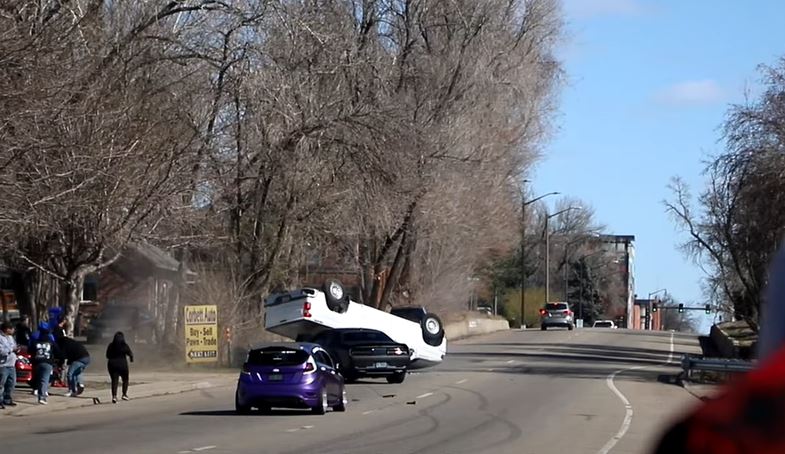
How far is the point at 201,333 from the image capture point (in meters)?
35.9

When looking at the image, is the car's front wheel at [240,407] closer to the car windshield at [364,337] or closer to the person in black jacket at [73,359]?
the person in black jacket at [73,359]

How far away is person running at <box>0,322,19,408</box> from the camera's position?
23.8 m

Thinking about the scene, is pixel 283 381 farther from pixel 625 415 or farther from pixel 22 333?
pixel 22 333

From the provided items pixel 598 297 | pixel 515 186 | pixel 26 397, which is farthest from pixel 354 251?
pixel 598 297

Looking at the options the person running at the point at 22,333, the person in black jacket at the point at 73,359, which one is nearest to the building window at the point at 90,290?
the person running at the point at 22,333

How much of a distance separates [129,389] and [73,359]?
280cm

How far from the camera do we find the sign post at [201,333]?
35.6m

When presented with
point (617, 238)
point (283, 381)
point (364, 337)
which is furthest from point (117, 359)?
point (617, 238)

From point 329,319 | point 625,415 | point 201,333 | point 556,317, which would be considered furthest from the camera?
point 556,317

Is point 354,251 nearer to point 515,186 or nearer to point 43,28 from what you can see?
point 515,186

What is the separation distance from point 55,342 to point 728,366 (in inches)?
658

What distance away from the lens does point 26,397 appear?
2677 centimetres

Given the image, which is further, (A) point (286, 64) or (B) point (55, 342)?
(A) point (286, 64)

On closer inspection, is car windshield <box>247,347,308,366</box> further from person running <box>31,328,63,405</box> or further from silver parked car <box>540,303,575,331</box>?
silver parked car <box>540,303,575,331</box>
